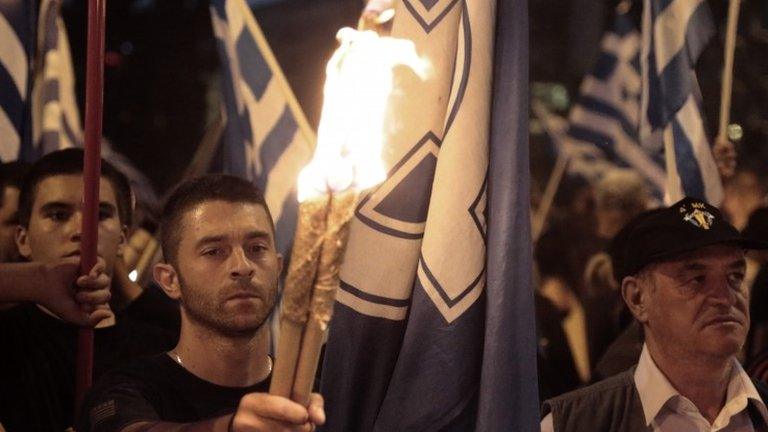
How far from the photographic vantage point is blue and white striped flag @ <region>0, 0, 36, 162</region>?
4.44 m

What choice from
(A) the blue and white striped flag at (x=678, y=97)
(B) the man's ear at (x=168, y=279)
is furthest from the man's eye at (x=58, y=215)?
(A) the blue and white striped flag at (x=678, y=97)

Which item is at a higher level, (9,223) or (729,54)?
(729,54)

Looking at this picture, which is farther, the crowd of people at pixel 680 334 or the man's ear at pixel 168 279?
the crowd of people at pixel 680 334

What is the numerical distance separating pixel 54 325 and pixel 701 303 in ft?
5.95

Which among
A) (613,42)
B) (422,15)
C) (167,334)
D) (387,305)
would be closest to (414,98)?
(422,15)

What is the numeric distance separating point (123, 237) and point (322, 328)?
6.45ft

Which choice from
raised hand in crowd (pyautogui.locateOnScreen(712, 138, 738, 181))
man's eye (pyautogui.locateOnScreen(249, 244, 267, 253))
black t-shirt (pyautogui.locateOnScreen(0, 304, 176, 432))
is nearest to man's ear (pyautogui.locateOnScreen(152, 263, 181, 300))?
man's eye (pyautogui.locateOnScreen(249, 244, 267, 253))

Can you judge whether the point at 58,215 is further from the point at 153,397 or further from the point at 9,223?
the point at 153,397

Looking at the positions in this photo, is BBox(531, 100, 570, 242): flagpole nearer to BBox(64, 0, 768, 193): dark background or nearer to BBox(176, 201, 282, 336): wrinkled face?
BBox(64, 0, 768, 193): dark background

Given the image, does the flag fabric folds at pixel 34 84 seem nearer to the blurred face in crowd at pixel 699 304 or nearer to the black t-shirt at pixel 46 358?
the black t-shirt at pixel 46 358

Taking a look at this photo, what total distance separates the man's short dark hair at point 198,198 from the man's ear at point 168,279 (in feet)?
0.07

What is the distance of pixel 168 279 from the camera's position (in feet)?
9.59

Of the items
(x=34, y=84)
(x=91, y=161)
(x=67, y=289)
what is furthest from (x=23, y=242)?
(x=34, y=84)

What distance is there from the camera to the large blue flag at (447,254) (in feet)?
9.03
